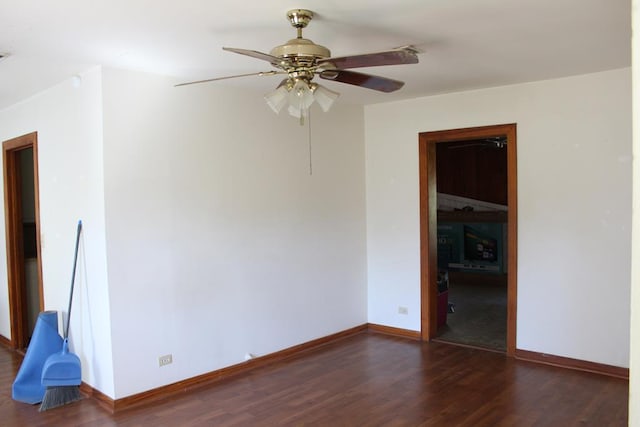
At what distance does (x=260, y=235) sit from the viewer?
4309 mm

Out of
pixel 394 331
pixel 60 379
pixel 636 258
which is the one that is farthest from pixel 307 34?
pixel 394 331

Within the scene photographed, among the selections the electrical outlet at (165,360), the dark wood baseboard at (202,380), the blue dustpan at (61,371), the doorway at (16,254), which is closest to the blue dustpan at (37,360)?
the blue dustpan at (61,371)

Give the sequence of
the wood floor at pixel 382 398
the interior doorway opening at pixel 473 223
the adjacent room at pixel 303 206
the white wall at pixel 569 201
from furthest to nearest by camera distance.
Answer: the interior doorway opening at pixel 473 223 → the white wall at pixel 569 201 → the wood floor at pixel 382 398 → the adjacent room at pixel 303 206

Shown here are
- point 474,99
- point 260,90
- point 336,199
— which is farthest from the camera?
point 336,199

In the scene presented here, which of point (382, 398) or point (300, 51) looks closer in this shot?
point (300, 51)

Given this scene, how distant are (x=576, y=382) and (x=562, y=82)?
2483 millimetres

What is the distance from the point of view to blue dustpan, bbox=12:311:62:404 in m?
3.56

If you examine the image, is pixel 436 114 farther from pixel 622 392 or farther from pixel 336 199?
pixel 622 392

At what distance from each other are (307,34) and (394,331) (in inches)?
137

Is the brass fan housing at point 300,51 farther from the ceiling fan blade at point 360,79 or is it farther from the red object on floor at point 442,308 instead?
A: the red object on floor at point 442,308

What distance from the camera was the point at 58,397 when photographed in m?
3.45

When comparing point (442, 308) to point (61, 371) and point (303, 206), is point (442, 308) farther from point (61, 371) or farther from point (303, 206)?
point (61, 371)

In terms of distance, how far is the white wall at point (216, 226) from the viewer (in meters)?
3.46

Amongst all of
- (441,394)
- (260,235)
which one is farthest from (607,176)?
(260,235)
